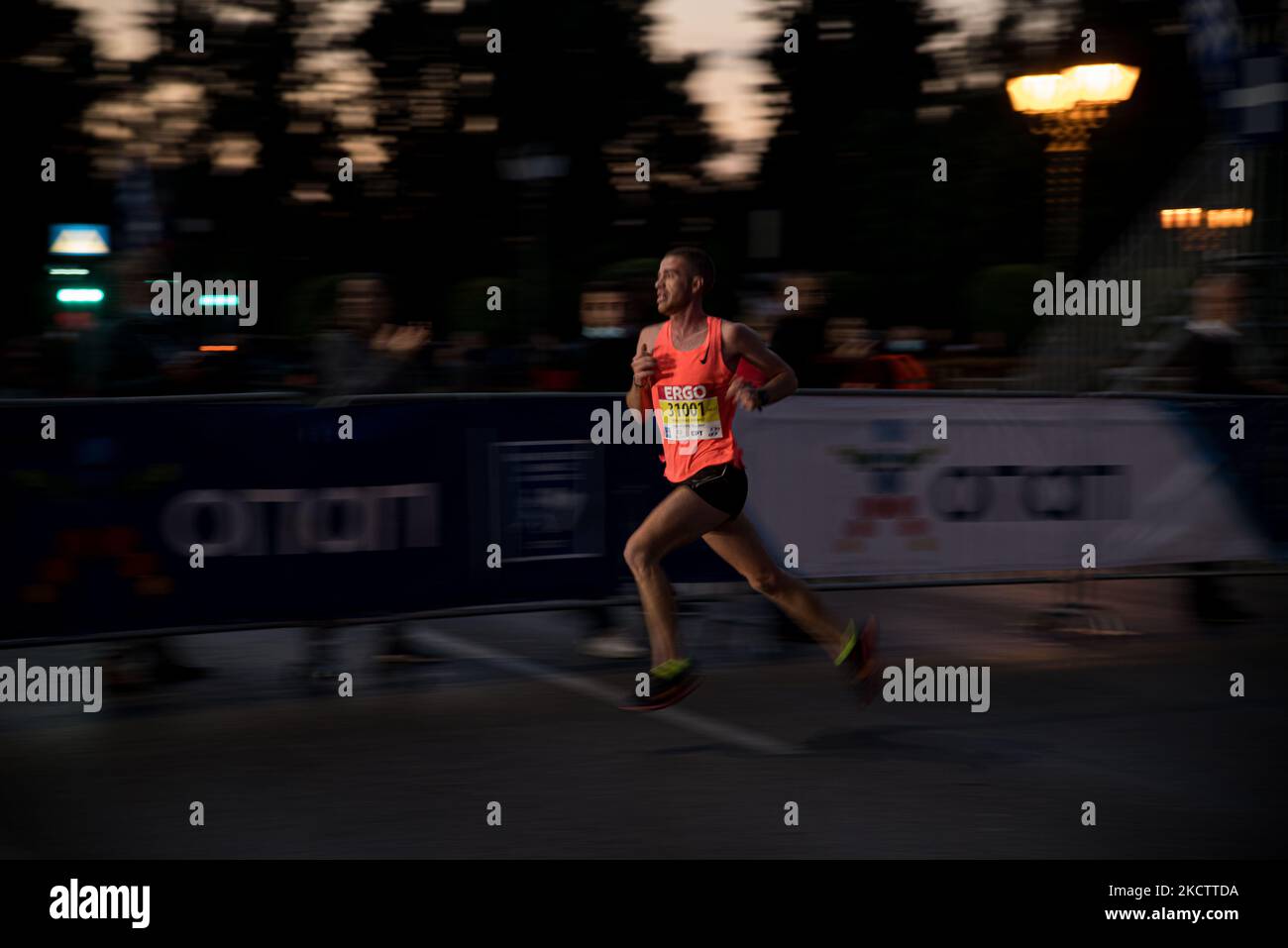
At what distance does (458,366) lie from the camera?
1346 centimetres

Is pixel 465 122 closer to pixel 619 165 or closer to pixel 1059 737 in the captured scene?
pixel 619 165

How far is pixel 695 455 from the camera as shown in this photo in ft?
24.6

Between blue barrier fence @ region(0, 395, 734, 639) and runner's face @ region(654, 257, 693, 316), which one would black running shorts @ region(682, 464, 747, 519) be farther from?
blue barrier fence @ region(0, 395, 734, 639)

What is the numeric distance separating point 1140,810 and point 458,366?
8.13 m

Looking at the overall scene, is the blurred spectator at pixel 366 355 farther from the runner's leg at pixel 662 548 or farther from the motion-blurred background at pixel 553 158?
the motion-blurred background at pixel 553 158

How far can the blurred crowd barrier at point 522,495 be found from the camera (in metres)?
8.24

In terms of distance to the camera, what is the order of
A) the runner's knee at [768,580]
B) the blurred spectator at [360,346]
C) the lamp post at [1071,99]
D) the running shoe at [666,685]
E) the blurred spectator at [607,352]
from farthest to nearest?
the lamp post at [1071,99] < the blurred spectator at [607,352] < the blurred spectator at [360,346] < the runner's knee at [768,580] < the running shoe at [666,685]

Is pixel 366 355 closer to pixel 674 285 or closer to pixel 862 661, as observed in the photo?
pixel 674 285

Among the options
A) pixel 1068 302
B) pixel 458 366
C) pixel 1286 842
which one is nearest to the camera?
pixel 1286 842

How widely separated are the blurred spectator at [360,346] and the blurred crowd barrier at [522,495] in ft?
2.01

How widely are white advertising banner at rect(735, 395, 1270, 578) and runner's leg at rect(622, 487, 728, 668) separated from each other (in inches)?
92.1

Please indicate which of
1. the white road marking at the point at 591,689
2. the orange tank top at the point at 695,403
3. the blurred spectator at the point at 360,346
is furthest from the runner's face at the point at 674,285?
the blurred spectator at the point at 360,346

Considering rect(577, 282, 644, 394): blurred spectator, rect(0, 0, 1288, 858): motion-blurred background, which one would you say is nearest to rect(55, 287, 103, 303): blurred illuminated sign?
rect(0, 0, 1288, 858): motion-blurred background
